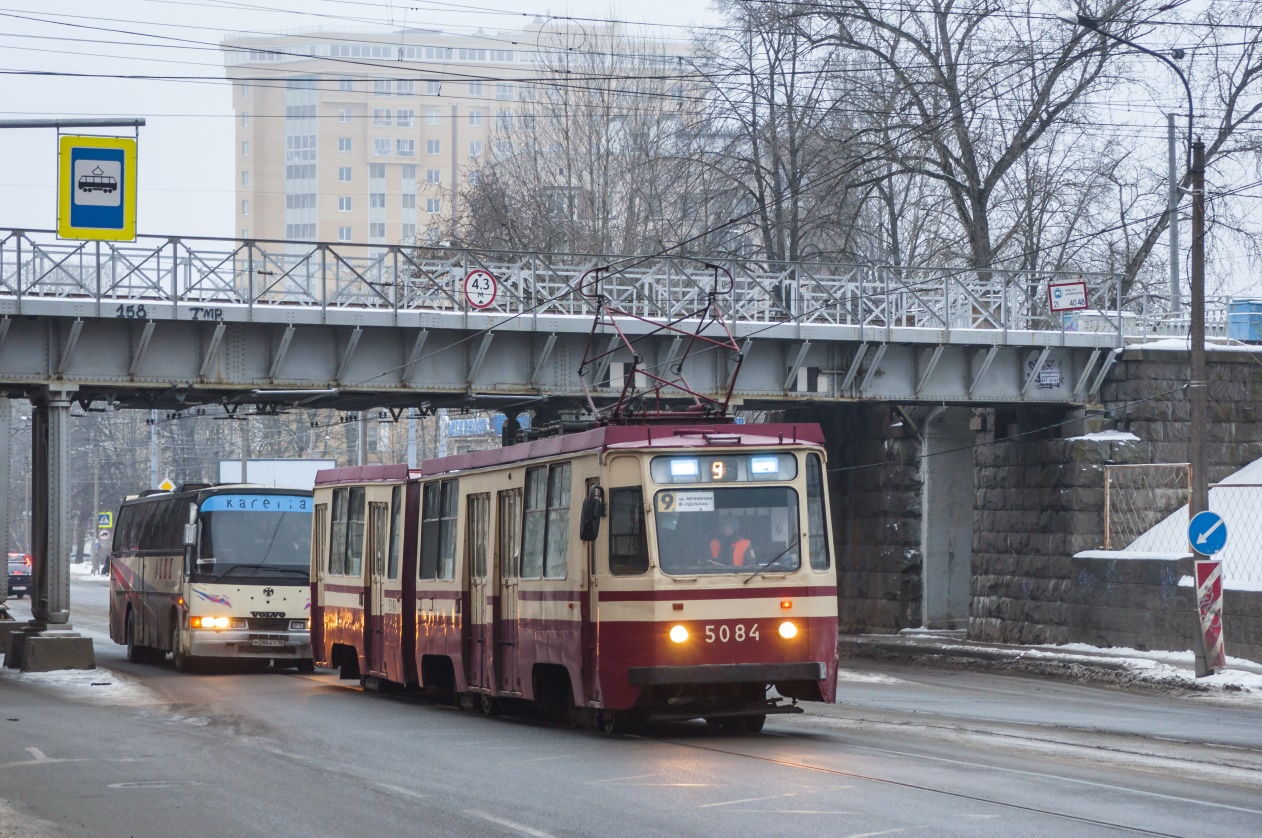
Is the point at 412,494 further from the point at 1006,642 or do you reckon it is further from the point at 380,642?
the point at 1006,642

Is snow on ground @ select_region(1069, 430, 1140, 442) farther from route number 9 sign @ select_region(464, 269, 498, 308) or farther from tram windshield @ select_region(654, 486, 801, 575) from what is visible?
tram windshield @ select_region(654, 486, 801, 575)

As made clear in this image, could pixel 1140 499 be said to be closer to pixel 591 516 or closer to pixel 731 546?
pixel 731 546

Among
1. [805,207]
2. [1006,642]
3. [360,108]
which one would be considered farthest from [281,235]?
[1006,642]

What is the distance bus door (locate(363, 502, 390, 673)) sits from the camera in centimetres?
2073

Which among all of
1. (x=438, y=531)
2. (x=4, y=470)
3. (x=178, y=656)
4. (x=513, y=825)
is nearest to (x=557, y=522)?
(x=438, y=531)

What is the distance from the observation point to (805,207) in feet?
146

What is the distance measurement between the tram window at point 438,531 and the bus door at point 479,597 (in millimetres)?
514

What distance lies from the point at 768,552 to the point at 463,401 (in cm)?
1968

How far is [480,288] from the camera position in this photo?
1226 inches

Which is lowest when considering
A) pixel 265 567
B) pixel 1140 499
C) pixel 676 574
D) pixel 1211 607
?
pixel 1211 607

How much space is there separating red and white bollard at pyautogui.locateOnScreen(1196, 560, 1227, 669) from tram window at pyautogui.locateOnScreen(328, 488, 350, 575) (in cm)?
1174

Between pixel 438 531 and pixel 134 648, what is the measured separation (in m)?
15.5

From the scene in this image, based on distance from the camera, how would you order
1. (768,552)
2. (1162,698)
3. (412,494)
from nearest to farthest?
(768,552)
(412,494)
(1162,698)

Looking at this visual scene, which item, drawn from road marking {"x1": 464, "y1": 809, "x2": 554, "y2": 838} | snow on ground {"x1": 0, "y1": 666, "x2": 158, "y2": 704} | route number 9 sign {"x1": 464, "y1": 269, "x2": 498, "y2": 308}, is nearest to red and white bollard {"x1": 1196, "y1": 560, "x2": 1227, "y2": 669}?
route number 9 sign {"x1": 464, "y1": 269, "x2": 498, "y2": 308}
